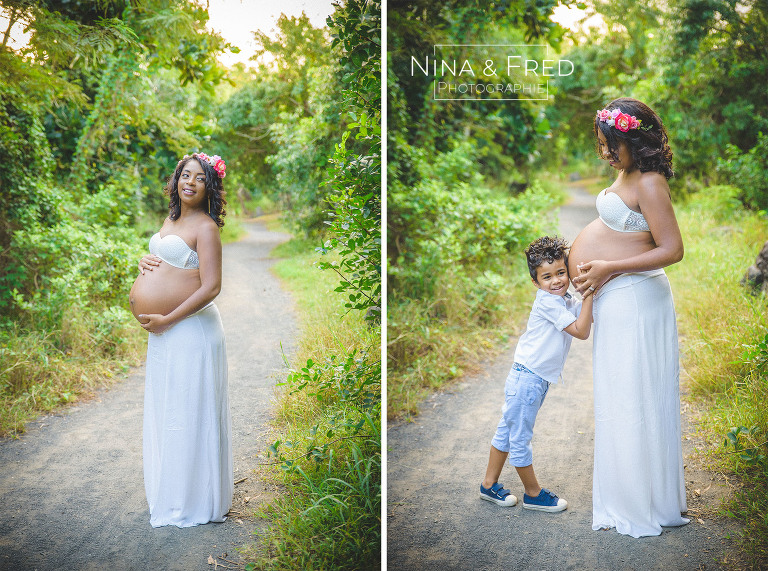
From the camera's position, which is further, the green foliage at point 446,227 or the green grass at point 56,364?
the green foliage at point 446,227

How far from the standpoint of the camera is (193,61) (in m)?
2.63

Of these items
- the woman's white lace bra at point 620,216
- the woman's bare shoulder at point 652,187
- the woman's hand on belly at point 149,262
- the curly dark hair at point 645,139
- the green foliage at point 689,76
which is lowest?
the woman's hand on belly at point 149,262

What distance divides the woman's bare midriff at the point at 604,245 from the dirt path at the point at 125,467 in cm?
124

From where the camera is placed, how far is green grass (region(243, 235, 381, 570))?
2.47m

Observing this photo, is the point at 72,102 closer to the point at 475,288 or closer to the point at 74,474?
the point at 74,474

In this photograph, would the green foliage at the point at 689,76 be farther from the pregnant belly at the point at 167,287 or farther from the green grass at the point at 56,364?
the green grass at the point at 56,364

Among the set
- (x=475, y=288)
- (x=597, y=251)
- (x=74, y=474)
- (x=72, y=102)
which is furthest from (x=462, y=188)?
(x=74, y=474)

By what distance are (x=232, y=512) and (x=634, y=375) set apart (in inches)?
68.5

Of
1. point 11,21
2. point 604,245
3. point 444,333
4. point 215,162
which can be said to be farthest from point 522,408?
point 11,21

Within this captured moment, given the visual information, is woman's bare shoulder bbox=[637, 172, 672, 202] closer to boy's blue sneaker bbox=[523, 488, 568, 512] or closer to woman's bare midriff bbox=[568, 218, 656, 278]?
woman's bare midriff bbox=[568, 218, 656, 278]

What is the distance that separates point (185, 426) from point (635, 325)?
186cm

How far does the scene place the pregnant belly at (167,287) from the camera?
2498 millimetres

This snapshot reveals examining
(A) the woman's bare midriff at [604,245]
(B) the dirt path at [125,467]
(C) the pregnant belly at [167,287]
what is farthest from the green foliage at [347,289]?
(A) the woman's bare midriff at [604,245]

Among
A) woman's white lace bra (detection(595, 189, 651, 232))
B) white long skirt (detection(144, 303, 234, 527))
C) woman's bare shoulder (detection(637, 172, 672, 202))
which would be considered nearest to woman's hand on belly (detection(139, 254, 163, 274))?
white long skirt (detection(144, 303, 234, 527))
